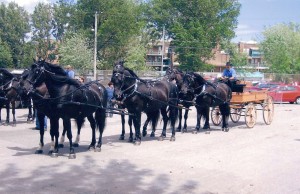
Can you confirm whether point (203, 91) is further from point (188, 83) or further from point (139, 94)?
point (139, 94)

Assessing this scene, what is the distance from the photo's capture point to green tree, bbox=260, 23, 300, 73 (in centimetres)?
7088

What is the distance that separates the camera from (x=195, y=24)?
194 feet

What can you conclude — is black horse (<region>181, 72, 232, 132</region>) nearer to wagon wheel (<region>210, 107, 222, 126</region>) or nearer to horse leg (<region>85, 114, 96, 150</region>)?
wagon wheel (<region>210, 107, 222, 126</region>)

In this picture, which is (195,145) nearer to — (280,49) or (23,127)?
(23,127)

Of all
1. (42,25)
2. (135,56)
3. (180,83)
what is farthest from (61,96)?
(42,25)

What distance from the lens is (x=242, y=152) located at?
11961 mm

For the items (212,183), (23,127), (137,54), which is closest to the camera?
(212,183)

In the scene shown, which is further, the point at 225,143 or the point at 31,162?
the point at 225,143

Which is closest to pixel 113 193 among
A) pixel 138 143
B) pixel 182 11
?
pixel 138 143

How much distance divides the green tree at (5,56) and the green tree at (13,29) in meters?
3.97

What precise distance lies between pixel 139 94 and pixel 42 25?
62.7m

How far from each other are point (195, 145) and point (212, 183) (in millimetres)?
4471

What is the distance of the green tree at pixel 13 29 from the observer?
66.0 m

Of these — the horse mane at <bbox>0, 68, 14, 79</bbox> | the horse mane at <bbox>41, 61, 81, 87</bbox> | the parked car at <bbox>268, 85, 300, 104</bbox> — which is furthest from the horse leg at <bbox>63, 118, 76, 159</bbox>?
the parked car at <bbox>268, 85, 300, 104</bbox>
